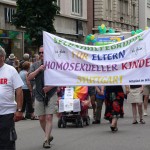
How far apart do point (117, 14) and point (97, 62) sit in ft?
129

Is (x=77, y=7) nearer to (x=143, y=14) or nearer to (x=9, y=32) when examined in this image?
(x=9, y=32)

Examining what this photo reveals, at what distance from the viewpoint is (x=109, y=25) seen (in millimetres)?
47281

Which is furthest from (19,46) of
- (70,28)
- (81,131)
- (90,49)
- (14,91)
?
(14,91)

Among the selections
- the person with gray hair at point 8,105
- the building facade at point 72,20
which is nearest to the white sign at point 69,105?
the person with gray hair at point 8,105

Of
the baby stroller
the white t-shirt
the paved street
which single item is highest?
the white t-shirt

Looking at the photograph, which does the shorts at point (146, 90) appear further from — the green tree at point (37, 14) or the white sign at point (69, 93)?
the green tree at point (37, 14)

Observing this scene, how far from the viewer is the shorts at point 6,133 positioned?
7.55 metres

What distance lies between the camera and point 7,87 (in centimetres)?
765

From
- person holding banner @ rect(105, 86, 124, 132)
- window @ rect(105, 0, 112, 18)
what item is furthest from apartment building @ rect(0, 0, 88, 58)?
person holding banner @ rect(105, 86, 124, 132)

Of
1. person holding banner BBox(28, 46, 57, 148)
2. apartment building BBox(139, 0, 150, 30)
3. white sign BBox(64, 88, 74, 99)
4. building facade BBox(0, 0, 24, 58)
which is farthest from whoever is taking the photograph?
apartment building BBox(139, 0, 150, 30)

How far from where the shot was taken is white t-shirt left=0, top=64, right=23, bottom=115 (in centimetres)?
762

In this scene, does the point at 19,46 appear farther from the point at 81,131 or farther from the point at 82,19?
the point at 81,131

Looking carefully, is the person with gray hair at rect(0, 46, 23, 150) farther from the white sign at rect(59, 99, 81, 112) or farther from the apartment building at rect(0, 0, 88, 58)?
the apartment building at rect(0, 0, 88, 58)

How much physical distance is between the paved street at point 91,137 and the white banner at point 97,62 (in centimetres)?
126
